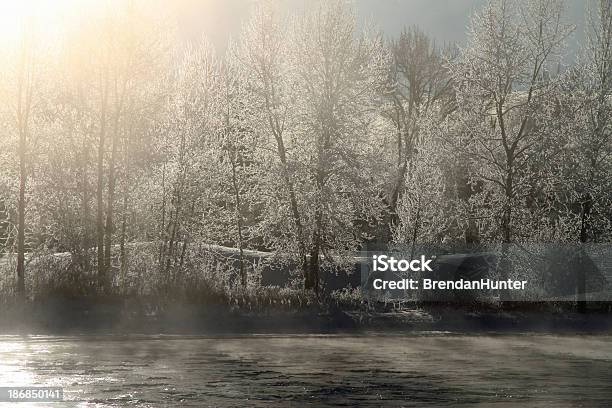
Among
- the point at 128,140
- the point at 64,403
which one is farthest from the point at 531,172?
the point at 64,403

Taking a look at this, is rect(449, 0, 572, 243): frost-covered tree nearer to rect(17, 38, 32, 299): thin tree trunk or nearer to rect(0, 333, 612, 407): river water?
rect(0, 333, 612, 407): river water

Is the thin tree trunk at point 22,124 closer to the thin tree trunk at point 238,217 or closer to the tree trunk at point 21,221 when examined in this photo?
the tree trunk at point 21,221

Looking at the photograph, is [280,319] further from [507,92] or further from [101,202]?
[507,92]

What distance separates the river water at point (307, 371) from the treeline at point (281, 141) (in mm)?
6632

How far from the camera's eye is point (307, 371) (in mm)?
15430

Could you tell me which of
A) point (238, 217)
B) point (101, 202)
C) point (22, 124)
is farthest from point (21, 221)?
point (238, 217)

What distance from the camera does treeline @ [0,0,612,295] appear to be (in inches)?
1040

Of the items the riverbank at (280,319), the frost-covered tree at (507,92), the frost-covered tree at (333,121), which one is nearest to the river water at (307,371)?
the riverbank at (280,319)

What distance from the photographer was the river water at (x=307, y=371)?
1256cm

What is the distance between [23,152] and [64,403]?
15.6m

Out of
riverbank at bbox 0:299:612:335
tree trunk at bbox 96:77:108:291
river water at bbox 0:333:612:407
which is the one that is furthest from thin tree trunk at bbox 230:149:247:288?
river water at bbox 0:333:612:407

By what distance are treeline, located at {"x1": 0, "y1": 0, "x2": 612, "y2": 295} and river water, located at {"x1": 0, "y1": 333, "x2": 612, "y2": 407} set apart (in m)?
6.63

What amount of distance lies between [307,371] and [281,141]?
1366 centimetres

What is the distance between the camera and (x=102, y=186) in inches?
1033
